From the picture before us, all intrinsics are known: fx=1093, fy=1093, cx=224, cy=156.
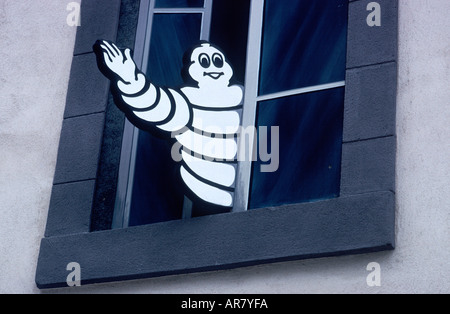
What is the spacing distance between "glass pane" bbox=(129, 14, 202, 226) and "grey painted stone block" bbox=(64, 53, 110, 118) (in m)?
0.33

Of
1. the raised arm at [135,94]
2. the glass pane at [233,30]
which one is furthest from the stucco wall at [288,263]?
the glass pane at [233,30]

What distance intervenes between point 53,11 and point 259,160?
82.1 inches

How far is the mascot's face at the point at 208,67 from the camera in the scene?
21.5 feet

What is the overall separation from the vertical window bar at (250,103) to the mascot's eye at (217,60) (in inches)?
14.3

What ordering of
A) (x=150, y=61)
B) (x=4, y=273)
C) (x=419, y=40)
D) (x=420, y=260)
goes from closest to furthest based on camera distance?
1. (x=420, y=260)
2. (x=419, y=40)
3. (x=4, y=273)
4. (x=150, y=61)

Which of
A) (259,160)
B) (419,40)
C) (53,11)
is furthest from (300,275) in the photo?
(53,11)

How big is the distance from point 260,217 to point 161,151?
113 cm

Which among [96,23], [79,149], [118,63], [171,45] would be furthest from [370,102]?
[96,23]

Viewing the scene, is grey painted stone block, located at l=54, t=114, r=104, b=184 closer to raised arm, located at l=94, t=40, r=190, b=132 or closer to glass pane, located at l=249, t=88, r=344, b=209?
raised arm, located at l=94, t=40, r=190, b=132

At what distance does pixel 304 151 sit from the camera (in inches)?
259

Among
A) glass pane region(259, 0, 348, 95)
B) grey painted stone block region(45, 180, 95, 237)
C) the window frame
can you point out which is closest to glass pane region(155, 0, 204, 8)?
glass pane region(259, 0, 348, 95)

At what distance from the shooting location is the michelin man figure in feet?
20.4
